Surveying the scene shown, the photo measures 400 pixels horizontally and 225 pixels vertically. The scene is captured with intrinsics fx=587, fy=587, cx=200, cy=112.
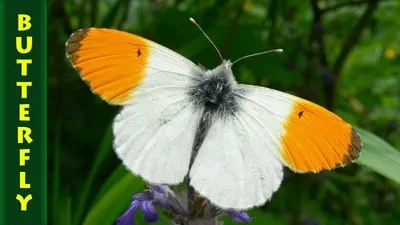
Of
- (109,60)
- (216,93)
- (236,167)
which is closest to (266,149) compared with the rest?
(236,167)

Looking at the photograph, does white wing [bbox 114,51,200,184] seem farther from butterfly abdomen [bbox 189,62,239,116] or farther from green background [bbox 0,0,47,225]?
green background [bbox 0,0,47,225]

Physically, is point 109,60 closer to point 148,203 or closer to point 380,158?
point 148,203

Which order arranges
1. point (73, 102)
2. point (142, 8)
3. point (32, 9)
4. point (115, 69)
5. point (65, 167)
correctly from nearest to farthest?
1. point (115, 69)
2. point (32, 9)
3. point (65, 167)
4. point (73, 102)
5. point (142, 8)

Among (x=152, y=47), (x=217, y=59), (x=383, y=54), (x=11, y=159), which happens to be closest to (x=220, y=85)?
(x=152, y=47)

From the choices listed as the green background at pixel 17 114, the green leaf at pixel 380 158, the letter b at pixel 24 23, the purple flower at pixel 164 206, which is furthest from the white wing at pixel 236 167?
the letter b at pixel 24 23

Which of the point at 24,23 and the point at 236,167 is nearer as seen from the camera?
the point at 236,167

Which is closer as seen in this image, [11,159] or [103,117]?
[11,159]

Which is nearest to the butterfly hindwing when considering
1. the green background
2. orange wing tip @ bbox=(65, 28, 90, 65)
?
orange wing tip @ bbox=(65, 28, 90, 65)

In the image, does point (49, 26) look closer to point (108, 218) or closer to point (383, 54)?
point (108, 218)
